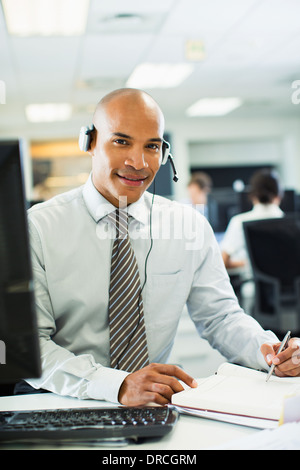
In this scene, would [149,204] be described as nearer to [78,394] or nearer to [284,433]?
[78,394]

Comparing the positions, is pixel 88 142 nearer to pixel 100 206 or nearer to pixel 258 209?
pixel 100 206

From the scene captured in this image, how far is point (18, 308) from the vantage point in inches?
25.8

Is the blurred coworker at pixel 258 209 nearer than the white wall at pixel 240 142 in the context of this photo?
Yes

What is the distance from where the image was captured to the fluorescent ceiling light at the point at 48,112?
710 centimetres

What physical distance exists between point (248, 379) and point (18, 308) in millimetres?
518

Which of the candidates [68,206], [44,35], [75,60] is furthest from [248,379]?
[75,60]

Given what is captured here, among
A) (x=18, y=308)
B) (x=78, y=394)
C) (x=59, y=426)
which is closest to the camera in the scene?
(x=18, y=308)

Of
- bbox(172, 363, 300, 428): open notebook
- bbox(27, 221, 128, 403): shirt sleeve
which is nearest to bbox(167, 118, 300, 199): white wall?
bbox(27, 221, 128, 403): shirt sleeve

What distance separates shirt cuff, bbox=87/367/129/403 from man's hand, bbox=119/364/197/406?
0.01m

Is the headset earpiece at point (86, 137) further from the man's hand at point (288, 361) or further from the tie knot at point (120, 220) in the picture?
the man's hand at point (288, 361)

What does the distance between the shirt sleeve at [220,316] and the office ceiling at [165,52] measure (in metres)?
2.78

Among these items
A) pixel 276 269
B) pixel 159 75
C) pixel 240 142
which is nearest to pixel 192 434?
pixel 276 269

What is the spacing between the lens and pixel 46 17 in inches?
147

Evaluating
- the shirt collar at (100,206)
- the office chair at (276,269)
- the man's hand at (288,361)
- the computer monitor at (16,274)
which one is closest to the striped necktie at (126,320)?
the shirt collar at (100,206)
